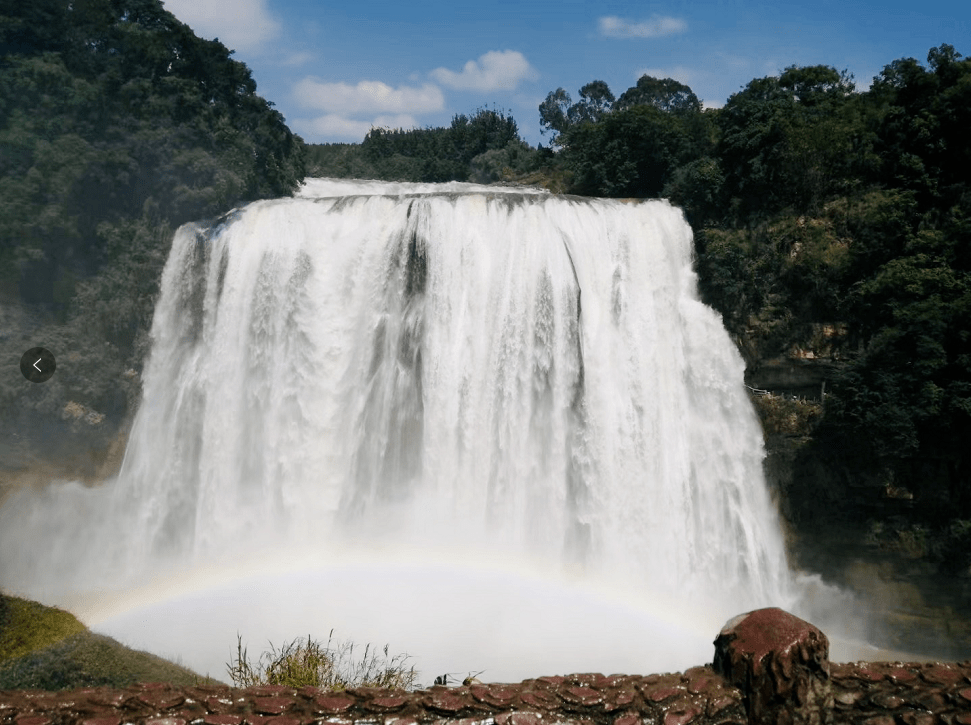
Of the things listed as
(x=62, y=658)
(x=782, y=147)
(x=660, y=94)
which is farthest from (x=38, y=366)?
(x=660, y=94)

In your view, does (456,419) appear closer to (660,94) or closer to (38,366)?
(38,366)

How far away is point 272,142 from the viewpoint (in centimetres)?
3388

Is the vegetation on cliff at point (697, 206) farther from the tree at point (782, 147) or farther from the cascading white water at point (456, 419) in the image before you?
the cascading white water at point (456, 419)

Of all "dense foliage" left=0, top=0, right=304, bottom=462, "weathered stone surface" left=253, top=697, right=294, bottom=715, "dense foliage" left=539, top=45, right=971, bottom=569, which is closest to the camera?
"weathered stone surface" left=253, top=697, right=294, bottom=715

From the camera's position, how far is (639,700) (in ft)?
16.7

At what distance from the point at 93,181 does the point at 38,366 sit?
6.93m

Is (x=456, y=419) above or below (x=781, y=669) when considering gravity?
above

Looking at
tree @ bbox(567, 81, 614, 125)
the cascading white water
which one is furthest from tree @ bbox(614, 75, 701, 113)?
the cascading white water

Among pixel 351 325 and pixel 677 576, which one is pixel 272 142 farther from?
pixel 677 576

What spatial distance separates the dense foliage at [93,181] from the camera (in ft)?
90.3

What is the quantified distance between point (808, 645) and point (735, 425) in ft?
62.5

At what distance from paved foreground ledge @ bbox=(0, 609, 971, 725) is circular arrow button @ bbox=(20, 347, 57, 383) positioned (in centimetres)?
2541

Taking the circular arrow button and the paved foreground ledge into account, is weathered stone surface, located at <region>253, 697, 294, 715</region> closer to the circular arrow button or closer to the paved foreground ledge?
the paved foreground ledge

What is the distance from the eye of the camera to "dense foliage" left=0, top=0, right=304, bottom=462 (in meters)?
27.5
